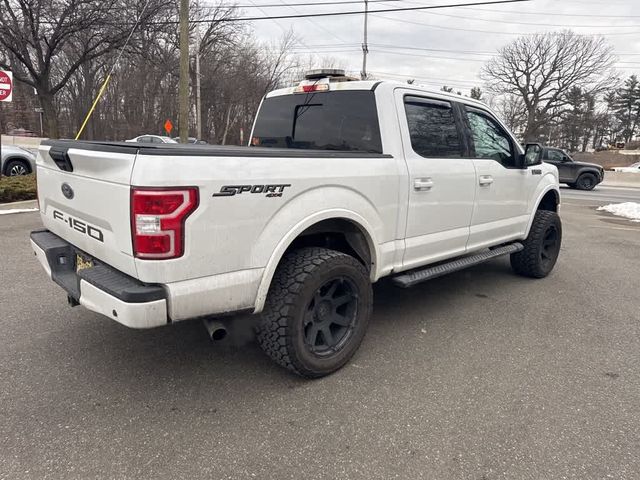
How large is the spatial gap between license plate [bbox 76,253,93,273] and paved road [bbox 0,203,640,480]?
70cm

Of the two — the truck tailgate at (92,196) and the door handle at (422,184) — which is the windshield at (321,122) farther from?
the truck tailgate at (92,196)

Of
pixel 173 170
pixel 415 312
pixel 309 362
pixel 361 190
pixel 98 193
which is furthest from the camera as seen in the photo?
pixel 415 312

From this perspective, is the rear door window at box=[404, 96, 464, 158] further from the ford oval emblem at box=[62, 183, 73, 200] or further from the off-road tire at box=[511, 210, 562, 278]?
the ford oval emblem at box=[62, 183, 73, 200]

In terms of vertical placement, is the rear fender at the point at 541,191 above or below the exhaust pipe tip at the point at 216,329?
above

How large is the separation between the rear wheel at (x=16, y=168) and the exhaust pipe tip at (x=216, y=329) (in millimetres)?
11584

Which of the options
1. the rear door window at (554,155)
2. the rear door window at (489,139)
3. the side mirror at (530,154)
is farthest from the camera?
the rear door window at (554,155)

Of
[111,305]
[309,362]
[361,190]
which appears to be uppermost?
[361,190]

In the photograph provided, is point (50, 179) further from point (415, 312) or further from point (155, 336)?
point (415, 312)

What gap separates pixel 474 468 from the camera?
2139 millimetres

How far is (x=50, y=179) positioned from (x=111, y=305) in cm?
132

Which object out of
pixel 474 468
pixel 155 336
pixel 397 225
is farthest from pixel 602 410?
pixel 155 336

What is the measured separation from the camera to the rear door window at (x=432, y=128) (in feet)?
11.4

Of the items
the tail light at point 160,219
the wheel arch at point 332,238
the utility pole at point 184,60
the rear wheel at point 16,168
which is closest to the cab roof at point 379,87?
the wheel arch at point 332,238

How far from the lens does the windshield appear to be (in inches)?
133
